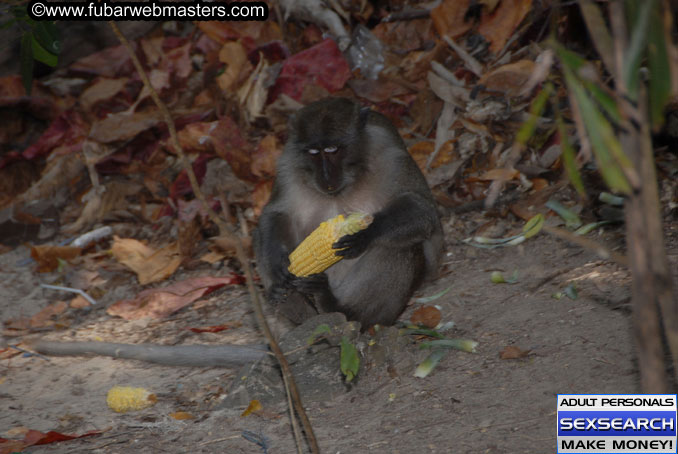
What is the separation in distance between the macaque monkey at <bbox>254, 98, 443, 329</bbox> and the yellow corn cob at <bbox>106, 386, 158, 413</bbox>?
848 millimetres

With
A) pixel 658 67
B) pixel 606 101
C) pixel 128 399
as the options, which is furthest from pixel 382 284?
pixel 658 67

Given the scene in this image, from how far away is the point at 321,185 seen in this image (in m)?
3.58

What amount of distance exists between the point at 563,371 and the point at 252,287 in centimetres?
155

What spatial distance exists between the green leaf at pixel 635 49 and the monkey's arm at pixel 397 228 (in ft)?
7.41

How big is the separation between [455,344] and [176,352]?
147cm

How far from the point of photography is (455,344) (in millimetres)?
3227

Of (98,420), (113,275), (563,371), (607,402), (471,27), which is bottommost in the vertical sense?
(113,275)

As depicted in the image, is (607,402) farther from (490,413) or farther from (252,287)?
(252,287)

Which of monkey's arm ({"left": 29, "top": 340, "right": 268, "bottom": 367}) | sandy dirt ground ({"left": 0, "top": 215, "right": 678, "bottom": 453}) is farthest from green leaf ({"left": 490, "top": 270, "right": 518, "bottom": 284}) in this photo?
monkey's arm ({"left": 29, "top": 340, "right": 268, "bottom": 367})

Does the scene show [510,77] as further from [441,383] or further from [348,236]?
[441,383]

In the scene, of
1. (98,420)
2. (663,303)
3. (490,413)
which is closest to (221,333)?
(98,420)

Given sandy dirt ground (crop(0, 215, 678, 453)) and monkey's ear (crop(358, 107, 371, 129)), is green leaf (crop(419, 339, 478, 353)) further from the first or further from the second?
monkey's ear (crop(358, 107, 371, 129))

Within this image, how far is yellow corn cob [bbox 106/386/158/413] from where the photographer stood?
126 inches

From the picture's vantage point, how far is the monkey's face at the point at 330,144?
357cm
